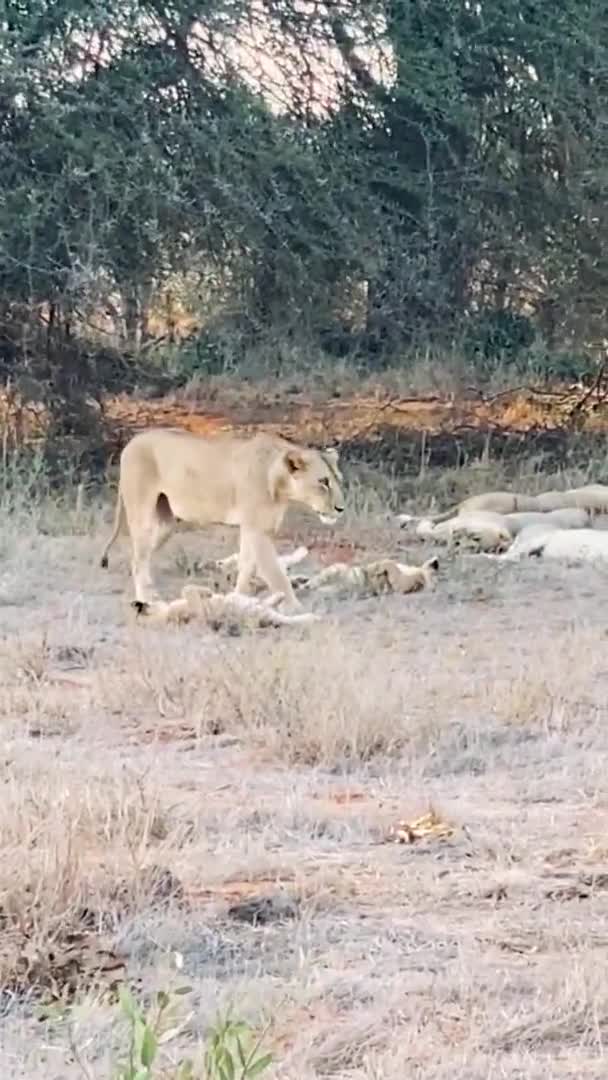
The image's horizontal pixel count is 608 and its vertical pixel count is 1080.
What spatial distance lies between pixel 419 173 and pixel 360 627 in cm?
445

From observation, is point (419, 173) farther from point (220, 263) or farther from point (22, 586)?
point (22, 586)

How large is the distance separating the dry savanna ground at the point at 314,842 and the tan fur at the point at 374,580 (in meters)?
0.67

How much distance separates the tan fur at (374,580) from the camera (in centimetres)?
849

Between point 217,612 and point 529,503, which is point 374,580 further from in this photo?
point 529,503

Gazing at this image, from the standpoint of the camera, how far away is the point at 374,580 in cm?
851

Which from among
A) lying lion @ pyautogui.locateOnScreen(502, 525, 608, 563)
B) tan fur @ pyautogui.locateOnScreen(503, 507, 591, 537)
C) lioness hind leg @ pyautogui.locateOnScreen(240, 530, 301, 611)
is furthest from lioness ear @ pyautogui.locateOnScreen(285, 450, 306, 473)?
tan fur @ pyautogui.locateOnScreen(503, 507, 591, 537)

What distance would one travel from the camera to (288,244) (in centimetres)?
1083

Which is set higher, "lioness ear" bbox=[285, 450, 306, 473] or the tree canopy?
the tree canopy

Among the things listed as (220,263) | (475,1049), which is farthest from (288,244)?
(475,1049)

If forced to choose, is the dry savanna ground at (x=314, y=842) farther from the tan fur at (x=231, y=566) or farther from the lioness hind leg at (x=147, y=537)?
the tan fur at (x=231, y=566)

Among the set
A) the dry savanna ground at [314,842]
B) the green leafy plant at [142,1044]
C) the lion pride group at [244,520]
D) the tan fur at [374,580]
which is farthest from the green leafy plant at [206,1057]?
the tan fur at [374,580]

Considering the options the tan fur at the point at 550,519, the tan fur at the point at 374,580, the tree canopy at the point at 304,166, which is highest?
the tree canopy at the point at 304,166

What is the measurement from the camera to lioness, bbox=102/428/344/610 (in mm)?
8109

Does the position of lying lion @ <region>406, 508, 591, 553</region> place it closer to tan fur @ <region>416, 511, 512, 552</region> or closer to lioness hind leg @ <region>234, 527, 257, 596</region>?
tan fur @ <region>416, 511, 512, 552</region>
